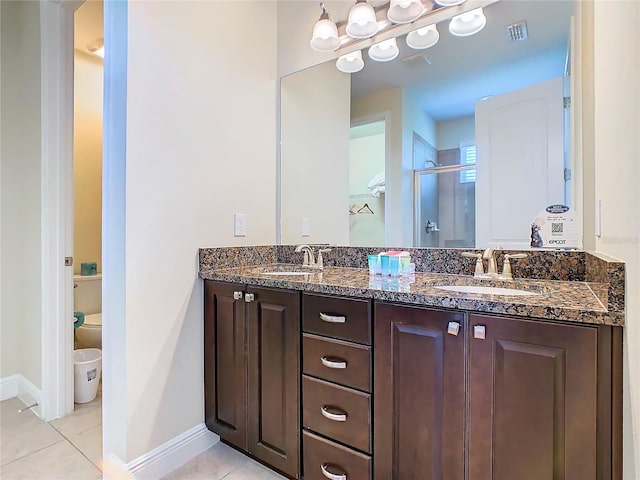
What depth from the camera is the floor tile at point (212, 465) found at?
147cm

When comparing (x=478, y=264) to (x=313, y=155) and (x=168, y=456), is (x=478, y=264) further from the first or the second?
(x=168, y=456)

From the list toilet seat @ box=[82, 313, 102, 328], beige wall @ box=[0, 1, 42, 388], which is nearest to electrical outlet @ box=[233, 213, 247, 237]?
beige wall @ box=[0, 1, 42, 388]

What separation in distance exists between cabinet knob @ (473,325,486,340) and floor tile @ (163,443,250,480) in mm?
1267

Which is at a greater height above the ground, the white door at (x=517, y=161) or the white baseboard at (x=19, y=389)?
the white door at (x=517, y=161)

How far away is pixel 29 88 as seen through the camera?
211cm

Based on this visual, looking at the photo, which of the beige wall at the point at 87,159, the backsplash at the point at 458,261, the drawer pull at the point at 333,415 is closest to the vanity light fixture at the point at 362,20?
the backsplash at the point at 458,261

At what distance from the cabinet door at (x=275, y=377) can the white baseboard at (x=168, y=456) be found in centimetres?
33

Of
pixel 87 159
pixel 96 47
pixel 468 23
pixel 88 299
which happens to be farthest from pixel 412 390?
pixel 96 47

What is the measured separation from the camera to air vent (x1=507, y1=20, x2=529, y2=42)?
1.46m

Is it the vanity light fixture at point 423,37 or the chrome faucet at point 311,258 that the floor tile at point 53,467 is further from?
the vanity light fixture at point 423,37

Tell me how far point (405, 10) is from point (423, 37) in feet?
0.50

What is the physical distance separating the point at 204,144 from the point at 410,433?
1539mm

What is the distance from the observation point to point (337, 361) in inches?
47.7

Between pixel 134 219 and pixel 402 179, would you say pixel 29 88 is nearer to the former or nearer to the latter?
pixel 134 219
